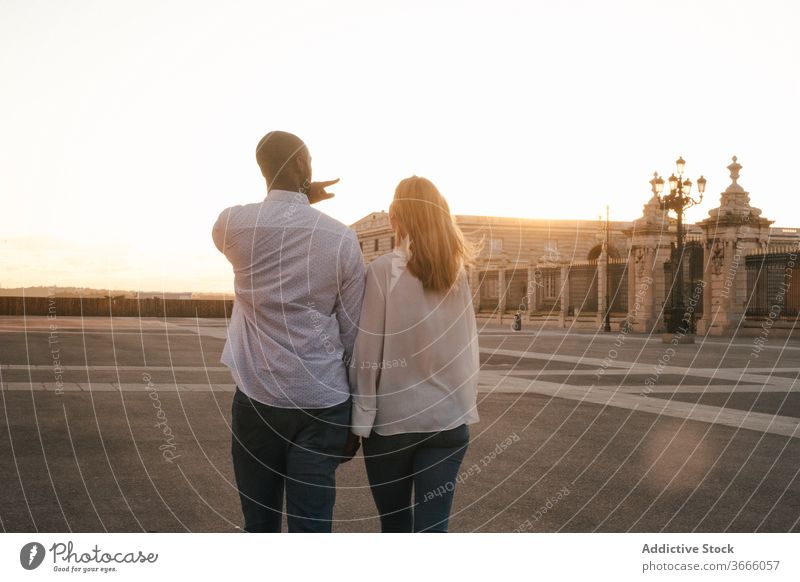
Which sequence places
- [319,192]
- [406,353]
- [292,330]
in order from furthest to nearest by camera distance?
[319,192]
[406,353]
[292,330]

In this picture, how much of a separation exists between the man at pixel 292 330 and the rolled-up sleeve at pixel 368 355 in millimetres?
31

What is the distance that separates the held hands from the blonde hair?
287mm

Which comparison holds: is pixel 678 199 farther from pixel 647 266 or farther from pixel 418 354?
pixel 418 354

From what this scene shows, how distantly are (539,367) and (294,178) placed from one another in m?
14.1

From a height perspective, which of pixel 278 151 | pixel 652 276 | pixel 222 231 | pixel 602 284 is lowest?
pixel 602 284

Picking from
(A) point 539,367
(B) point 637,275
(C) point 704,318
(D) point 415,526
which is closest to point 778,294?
(C) point 704,318

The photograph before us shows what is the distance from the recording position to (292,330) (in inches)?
116

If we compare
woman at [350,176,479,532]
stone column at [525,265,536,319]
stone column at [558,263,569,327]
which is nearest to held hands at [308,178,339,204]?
woman at [350,176,479,532]

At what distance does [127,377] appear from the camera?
1402 cm

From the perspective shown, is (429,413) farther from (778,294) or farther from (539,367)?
(778,294)

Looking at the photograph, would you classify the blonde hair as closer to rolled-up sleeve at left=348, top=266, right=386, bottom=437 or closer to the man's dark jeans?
rolled-up sleeve at left=348, top=266, right=386, bottom=437

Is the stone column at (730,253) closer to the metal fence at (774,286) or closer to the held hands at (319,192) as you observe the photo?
the metal fence at (774,286)

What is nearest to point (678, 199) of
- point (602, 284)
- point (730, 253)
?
point (730, 253)

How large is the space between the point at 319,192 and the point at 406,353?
0.66 m
